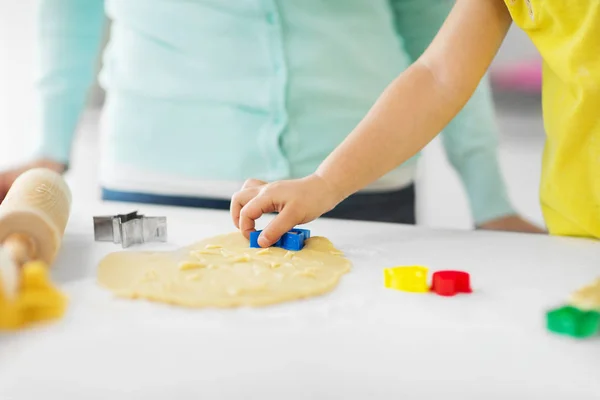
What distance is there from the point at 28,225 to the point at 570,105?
0.50m

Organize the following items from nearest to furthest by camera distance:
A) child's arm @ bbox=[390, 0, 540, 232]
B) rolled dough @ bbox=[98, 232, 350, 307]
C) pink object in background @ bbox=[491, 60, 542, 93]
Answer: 1. rolled dough @ bbox=[98, 232, 350, 307]
2. child's arm @ bbox=[390, 0, 540, 232]
3. pink object in background @ bbox=[491, 60, 542, 93]

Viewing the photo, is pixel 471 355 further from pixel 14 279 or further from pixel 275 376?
pixel 14 279

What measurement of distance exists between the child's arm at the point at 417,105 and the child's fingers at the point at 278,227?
0.16 ft

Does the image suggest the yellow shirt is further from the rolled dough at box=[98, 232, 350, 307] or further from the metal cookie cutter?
the metal cookie cutter

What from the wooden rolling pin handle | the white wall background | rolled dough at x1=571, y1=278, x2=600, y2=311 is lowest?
the white wall background

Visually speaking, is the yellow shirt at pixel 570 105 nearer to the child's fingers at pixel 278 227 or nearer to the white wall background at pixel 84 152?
the child's fingers at pixel 278 227

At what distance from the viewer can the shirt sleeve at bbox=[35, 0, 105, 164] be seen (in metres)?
0.97

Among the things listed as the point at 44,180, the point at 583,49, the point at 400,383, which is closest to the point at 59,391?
the point at 400,383

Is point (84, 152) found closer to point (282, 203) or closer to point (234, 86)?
point (234, 86)

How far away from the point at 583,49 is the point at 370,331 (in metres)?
0.38

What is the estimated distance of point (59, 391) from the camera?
340 mm

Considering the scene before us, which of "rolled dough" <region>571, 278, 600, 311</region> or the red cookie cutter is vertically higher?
"rolled dough" <region>571, 278, 600, 311</region>

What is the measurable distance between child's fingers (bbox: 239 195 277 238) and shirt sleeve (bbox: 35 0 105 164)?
44 cm

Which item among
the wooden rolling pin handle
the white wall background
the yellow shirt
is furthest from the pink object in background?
the wooden rolling pin handle
